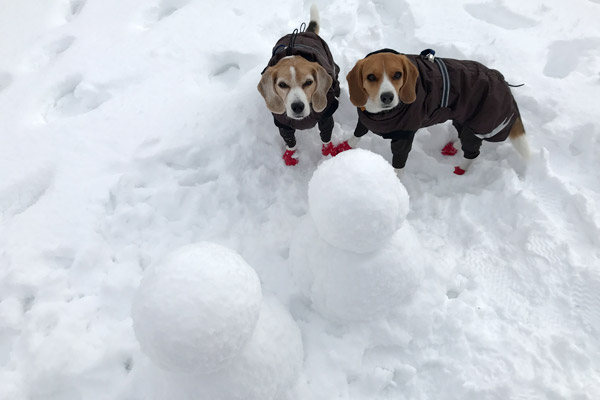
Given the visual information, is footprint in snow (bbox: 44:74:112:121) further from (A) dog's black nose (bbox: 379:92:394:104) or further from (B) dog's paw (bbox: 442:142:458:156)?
(B) dog's paw (bbox: 442:142:458:156)

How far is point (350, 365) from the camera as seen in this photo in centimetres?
199

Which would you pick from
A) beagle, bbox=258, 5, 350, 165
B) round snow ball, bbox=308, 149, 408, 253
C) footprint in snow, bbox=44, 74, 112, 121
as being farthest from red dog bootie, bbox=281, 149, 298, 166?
footprint in snow, bbox=44, 74, 112, 121

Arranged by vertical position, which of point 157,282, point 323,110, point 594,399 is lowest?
point 594,399

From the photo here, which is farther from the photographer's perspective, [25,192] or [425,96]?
[25,192]

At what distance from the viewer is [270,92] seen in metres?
2.42

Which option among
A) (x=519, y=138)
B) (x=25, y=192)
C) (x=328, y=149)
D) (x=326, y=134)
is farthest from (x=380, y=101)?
(x=25, y=192)

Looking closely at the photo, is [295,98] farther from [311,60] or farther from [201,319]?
[201,319]

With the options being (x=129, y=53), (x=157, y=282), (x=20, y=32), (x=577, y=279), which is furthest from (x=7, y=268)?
(x=577, y=279)

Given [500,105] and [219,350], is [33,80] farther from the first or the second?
[500,105]

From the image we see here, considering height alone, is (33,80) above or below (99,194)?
above

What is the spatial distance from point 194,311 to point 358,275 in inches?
35.2

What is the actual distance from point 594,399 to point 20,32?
5.45 meters

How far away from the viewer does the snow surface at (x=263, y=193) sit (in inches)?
78.1

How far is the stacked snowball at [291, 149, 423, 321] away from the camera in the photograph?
1573 mm
